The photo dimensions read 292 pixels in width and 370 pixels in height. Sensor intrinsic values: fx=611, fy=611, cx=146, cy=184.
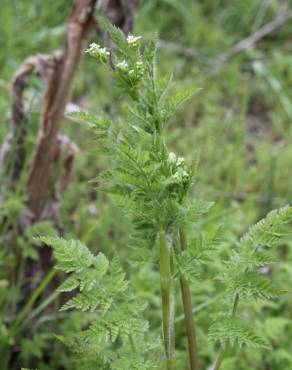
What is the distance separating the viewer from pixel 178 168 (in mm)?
1130

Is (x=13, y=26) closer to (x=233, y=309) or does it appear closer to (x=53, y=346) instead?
(x=53, y=346)

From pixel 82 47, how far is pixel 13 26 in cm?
150

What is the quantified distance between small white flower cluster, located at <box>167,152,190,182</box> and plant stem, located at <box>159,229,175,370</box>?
104 millimetres

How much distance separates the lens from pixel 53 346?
204 cm

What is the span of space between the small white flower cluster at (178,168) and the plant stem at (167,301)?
10 cm

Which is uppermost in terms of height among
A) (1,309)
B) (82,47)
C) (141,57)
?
(82,47)

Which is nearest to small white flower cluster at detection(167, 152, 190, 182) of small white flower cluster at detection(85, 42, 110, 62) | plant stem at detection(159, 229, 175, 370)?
plant stem at detection(159, 229, 175, 370)

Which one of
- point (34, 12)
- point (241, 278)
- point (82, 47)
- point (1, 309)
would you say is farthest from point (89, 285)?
point (34, 12)

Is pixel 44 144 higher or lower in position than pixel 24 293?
higher

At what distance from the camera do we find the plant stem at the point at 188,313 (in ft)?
3.95

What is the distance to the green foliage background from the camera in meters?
2.01

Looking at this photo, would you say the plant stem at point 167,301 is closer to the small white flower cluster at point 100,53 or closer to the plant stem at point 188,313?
the plant stem at point 188,313

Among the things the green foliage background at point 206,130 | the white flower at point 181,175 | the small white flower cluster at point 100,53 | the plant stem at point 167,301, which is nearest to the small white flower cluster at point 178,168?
the white flower at point 181,175

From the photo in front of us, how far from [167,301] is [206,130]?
233 cm
